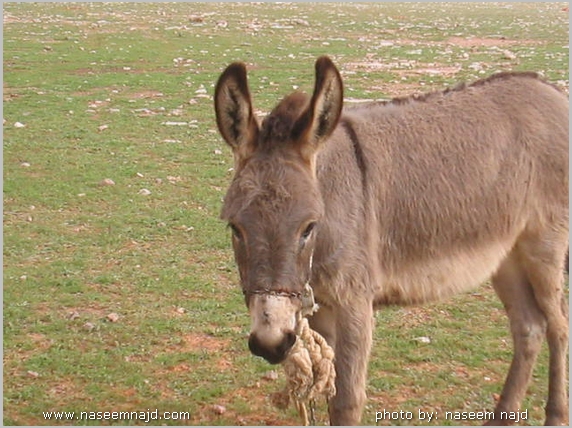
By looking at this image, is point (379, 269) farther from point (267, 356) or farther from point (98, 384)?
point (98, 384)

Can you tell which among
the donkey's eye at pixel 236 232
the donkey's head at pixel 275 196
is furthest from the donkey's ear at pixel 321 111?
the donkey's eye at pixel 236 232

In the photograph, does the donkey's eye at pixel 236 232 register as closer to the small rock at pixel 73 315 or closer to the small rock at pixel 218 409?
the small rock at pixel 218 409

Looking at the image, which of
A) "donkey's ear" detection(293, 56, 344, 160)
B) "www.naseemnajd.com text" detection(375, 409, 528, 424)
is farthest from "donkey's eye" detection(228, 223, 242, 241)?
"www.naseemnajd.com text" detection(375, 409, 528, 424)

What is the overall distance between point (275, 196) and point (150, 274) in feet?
14.1

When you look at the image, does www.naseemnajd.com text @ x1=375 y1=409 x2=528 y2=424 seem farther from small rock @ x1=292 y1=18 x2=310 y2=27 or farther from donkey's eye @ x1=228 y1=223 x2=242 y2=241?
small rock @ x1=292 y1=18 x2=310 y2=27

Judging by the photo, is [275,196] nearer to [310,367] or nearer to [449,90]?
[310,367]

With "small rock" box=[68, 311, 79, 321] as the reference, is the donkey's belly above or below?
above

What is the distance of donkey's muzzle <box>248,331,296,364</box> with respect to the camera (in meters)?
3.50

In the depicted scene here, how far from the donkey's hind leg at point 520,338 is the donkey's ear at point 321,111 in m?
2.14

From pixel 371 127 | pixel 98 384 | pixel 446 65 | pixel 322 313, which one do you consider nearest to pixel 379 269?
pixel 322 313

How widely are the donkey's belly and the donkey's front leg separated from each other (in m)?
0.30

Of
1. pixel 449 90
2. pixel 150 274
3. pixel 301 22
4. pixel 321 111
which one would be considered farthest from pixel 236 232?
pixel 301 22

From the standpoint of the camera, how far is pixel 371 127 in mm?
4781

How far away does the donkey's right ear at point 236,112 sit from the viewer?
3.85 meters
